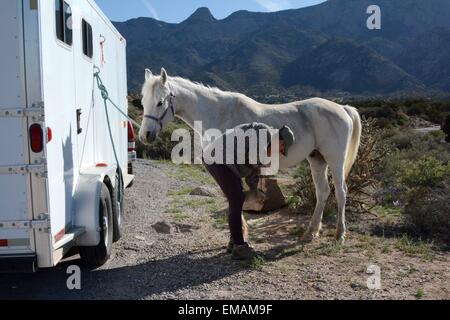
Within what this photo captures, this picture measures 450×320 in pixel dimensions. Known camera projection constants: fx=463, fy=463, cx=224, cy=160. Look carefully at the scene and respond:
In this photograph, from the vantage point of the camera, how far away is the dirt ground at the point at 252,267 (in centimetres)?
461

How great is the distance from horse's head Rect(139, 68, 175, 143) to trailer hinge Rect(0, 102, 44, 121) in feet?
5.01

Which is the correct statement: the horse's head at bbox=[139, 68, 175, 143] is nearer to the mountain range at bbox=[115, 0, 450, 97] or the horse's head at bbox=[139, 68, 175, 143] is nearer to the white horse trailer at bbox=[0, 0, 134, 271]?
the white horse trailer at bbox=[0, 0, 134, 271]

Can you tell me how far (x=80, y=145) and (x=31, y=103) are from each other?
1.26 metres

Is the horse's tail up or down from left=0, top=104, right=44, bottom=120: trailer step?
down

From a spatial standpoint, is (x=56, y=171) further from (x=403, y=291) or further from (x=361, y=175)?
(x=361, y=175)

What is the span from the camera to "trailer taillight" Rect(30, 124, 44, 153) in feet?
12.2

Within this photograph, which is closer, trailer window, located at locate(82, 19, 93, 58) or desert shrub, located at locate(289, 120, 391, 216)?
trailer window, located at locate(82, 19, 93, 58)

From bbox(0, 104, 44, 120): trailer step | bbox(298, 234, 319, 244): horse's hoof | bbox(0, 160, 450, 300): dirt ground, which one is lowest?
bbox(0, 160, 450, 300): dirt ground

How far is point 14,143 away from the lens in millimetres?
3734

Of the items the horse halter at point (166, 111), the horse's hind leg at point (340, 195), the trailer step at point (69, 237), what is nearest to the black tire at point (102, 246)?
the trailer step at point (69, 237)

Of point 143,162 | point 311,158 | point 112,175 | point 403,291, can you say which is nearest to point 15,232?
point 112,175

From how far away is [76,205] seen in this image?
4555 millimetres

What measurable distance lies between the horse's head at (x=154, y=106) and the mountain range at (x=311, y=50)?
53.4 meters

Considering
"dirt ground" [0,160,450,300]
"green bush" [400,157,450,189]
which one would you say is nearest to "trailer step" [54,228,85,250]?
"dirt ground" [0,160,450,300]
